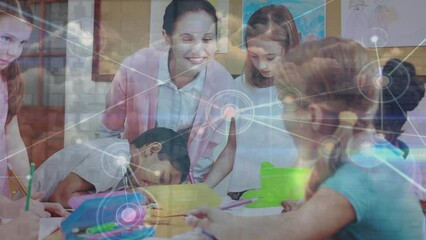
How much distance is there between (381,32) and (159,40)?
3.46 ft

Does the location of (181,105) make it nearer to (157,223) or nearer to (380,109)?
(157,223)

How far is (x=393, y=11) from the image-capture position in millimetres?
2182

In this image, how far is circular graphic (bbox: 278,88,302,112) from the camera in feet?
7.11

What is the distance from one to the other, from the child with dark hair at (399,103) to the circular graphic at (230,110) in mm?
594

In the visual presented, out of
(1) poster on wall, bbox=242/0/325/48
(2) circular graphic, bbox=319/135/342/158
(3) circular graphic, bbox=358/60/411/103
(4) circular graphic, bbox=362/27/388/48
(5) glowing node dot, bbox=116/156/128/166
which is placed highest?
(1) poster on wall, bbox=242/0/325/48

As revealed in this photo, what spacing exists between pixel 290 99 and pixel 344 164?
0.39 metres

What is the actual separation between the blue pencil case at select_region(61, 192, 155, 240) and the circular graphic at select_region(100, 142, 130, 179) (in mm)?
111

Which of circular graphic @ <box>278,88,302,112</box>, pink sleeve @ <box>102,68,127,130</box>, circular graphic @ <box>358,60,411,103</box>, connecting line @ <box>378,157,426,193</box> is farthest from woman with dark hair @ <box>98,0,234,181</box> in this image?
connecting line @ <box>378,157,426,193</box>

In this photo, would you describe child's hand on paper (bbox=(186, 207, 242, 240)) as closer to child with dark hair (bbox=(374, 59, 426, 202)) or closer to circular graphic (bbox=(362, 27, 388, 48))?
child with dark hair (bbox=(374, 59, 426, 202))

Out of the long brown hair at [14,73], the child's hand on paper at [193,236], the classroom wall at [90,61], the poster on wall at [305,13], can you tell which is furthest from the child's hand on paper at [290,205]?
the long brown hair at [14,73]

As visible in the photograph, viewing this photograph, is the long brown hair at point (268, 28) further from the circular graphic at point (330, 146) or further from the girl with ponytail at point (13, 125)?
the girl with ponytail at point (13, 125)

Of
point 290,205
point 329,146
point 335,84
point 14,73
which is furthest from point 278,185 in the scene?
point 14,73

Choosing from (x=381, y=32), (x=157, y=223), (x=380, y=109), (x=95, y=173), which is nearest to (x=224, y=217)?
(x=157, y=223)

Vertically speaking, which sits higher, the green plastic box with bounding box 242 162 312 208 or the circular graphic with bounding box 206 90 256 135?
the circular graphic with bounding box 206 90 256 135
